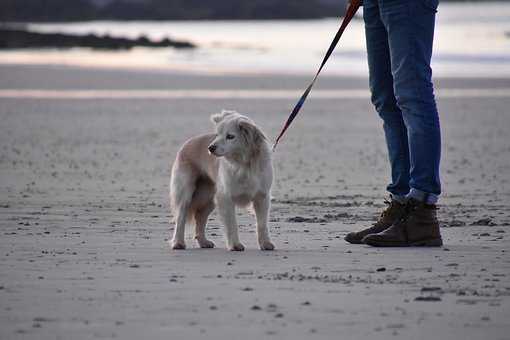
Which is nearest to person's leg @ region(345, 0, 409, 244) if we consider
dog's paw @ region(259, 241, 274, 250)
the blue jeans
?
the blue jeans

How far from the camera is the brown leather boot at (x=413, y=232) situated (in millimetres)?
7223

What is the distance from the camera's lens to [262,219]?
7660mm

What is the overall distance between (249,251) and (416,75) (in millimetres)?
1451

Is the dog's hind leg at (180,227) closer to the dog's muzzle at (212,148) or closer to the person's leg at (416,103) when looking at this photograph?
the dog's muzzle at (212,148)

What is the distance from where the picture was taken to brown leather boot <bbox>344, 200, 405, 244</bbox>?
291 inches

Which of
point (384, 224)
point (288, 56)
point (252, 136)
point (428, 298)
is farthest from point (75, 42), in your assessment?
point (428, 298)

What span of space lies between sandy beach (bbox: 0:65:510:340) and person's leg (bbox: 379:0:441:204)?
0.55 m

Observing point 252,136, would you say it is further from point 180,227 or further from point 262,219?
point 180,227

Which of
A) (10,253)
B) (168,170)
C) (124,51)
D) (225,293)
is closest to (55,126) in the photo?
(168,170)

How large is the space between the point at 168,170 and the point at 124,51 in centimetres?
4087

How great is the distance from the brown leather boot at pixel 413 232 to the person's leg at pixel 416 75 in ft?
0.57

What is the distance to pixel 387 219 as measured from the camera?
745 cm

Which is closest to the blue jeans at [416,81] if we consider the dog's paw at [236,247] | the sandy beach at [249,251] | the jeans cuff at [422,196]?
the jeans cuff at [422,196]

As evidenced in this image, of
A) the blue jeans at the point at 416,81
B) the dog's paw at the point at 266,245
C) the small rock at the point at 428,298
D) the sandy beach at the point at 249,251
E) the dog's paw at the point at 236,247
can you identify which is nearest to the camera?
the sandy beach at the point at 249,251
